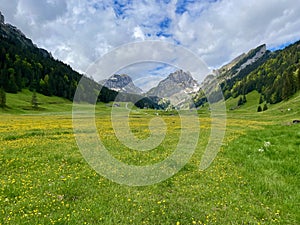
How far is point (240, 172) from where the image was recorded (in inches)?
469

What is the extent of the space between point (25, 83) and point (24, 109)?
60510 mm

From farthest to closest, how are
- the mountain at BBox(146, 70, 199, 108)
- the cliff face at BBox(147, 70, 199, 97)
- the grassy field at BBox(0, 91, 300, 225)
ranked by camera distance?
1. the mountain at BBox(146, 70, 199, 108)
2. the cliff face at BBox(147, 70, 199, 97)
3. the grassy field at BBox(0, 91, 300, 225)

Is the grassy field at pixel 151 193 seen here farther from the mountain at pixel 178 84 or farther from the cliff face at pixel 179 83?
the cliff face at pixel 179 83

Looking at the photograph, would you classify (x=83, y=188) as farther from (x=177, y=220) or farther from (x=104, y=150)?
(x=104, y=150)

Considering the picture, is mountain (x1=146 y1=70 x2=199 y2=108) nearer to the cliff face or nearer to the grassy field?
the cliff face

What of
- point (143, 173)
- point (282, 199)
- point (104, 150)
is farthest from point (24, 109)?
point (282, 199)

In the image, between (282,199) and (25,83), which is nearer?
(282,199)

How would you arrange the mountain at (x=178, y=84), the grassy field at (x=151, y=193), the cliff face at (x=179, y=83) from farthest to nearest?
the mountain at (x=178, y=84)
the cliff face at (x=179, y=83)
the grassy field at (x=151, y=193)

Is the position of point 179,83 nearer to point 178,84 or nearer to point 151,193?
point 178,84

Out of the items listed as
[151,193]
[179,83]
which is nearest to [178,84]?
[179,83]

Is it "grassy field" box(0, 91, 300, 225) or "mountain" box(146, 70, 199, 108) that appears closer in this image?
"grassy field" box(0, 91, 300, 225)

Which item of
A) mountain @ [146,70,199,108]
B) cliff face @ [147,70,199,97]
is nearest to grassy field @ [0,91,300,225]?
mountain @ [146,70,199,108]

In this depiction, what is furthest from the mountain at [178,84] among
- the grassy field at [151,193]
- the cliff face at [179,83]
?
the grassy field at [151,193]

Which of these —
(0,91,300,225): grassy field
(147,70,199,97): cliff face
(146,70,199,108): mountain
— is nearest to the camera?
(0,91,300,225): grassy field
